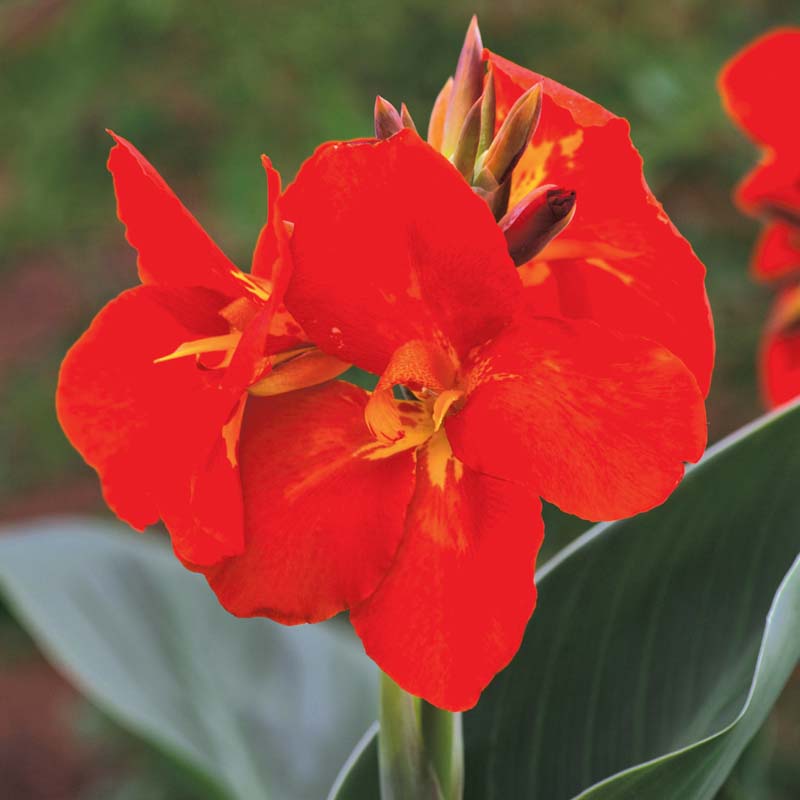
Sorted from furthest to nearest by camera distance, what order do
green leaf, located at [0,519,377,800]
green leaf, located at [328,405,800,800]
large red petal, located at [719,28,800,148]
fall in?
green leaf, located at [0,519,377,800] → large red petal, located at [719,28,800,148] → green leaf, located at [328,405,800,800]

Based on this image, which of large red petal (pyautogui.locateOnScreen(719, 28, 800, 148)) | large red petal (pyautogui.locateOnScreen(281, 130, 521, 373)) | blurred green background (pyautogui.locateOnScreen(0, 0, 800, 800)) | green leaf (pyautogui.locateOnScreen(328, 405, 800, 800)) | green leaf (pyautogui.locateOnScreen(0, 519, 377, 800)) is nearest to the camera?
large red petal (pyautogui.locateOnScreen(281, 130, 521, 373))

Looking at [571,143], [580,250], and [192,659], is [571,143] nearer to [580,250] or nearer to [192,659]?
[580,250]

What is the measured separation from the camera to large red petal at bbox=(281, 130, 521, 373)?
342 mm

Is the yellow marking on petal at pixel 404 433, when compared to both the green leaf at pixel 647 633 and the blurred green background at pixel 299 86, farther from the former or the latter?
the blurred green background at pixel 299 86

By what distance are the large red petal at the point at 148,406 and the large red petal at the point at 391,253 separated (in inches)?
2.1

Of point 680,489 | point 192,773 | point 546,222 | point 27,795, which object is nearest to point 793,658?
point 680,489

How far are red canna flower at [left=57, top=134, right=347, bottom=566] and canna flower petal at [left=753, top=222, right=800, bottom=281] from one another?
0.47 metres

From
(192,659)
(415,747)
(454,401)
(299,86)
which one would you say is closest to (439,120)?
(454,401)

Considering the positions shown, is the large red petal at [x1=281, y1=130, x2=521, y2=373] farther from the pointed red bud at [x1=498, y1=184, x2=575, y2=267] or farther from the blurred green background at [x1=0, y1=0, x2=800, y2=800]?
the blurred green background at [x1=0, y1=0, x2=800, y2=800]

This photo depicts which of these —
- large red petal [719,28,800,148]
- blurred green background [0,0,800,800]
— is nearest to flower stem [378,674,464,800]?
large red petal [719,28,800,148]

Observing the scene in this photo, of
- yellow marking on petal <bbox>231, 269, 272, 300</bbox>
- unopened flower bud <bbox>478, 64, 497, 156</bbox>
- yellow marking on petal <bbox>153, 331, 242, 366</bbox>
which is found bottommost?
yellow marking on petal <bbox>153, 331, 242, 366</bbox>

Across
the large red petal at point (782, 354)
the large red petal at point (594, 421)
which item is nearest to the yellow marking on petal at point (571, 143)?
the large red petal at point (594, 421)

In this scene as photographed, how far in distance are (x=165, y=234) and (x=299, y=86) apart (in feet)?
2.75

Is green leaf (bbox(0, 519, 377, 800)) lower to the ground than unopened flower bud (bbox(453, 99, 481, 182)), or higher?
lower
